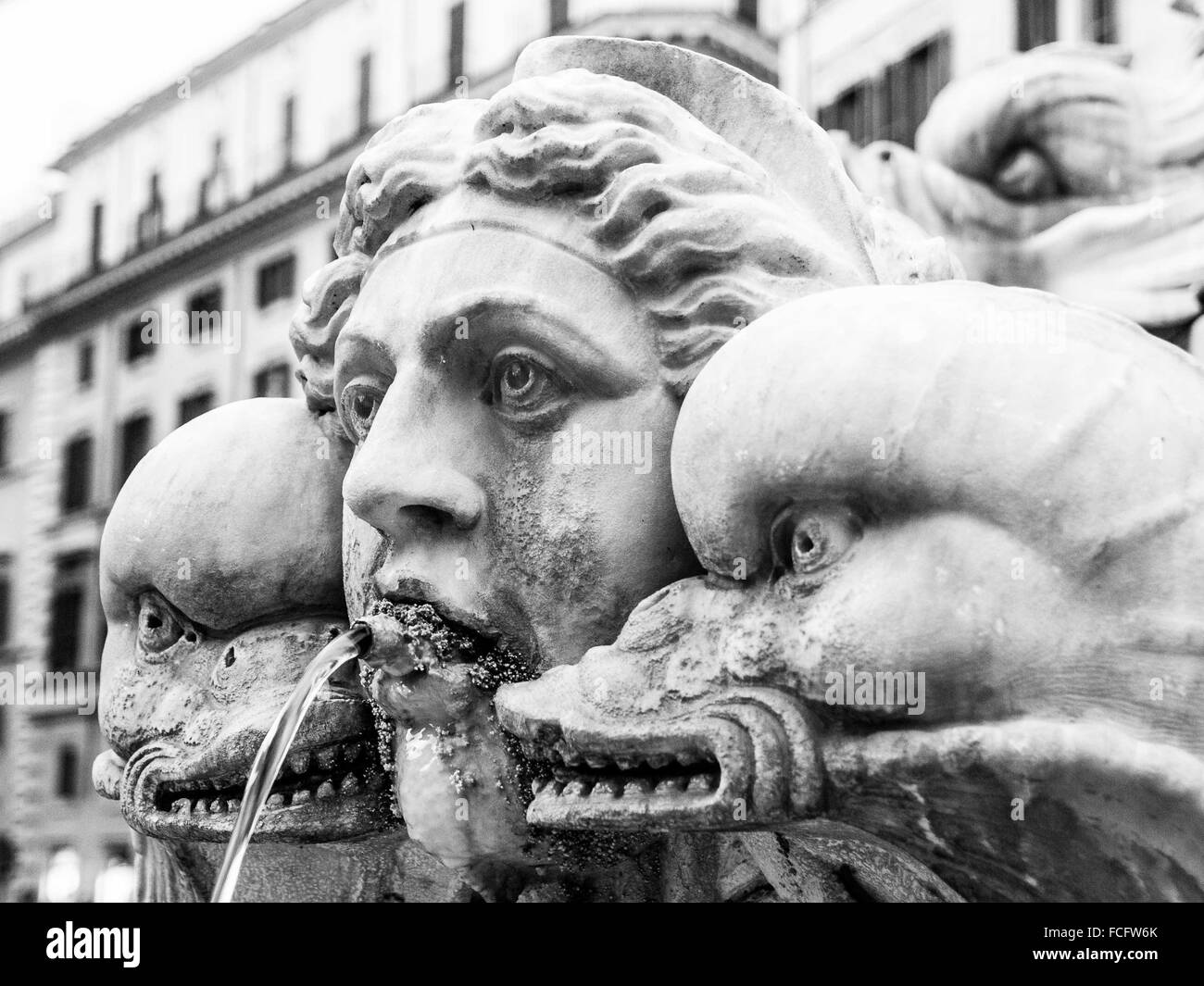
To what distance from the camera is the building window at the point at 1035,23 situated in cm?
1100

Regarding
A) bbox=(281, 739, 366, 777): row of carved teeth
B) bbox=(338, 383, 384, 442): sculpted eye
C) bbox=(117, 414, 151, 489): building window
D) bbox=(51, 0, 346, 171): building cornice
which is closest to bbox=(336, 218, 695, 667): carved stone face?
bbox=(338, 383, 384, 442): sculpted eye

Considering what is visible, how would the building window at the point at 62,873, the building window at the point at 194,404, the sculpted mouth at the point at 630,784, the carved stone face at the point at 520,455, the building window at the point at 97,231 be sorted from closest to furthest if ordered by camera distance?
the sculpted mouth at the point at 630,784 → the carved stone face at the point at 520,455 → the building window at the point at 62,873 → the building window at the point at 194,404 → the building window at the point at 97,231

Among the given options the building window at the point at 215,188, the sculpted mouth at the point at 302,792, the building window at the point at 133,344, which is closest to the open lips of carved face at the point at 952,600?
the sculpted mouth at the point at 302,792

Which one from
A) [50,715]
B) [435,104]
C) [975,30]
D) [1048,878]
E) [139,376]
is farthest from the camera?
[139,376]

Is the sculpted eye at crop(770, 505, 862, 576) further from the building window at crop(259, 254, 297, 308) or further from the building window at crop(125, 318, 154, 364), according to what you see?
the building window at crop(125, 318, 154, 364)

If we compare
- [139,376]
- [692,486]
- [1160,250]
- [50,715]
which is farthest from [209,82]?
[692,486]

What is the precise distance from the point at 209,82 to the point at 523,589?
29.1m

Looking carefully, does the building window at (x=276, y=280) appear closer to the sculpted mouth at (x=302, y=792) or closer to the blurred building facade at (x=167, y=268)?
the blurred building facade at (x=167, y=268)

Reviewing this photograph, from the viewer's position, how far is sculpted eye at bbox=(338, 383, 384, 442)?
95.8 inches

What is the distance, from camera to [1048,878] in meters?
1.91

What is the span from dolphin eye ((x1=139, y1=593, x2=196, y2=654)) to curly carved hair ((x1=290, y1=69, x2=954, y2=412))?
0.61 m

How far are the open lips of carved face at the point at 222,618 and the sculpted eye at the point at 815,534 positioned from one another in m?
0.73

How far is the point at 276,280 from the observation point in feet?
83.6
